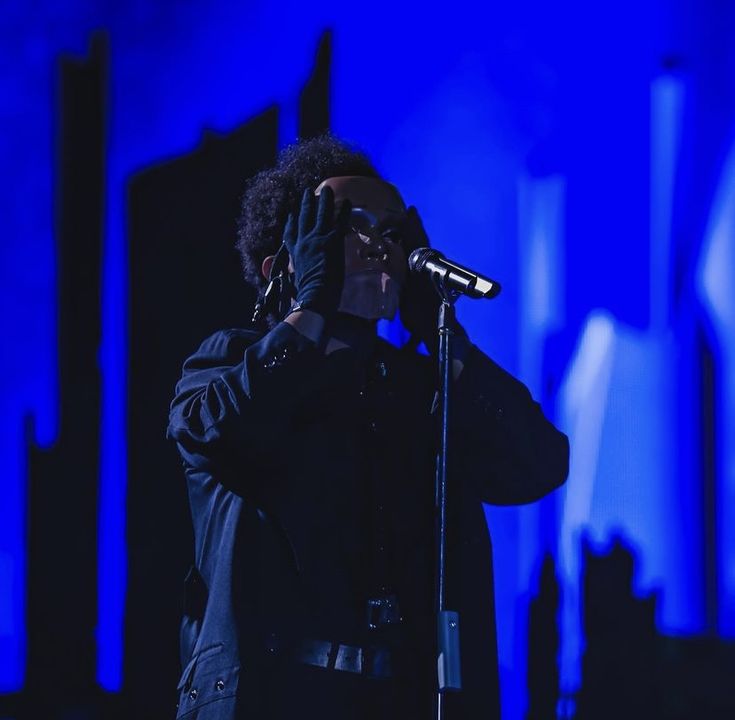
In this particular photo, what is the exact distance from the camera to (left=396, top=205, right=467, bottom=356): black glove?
1.62 meters

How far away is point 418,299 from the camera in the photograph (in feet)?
5.52

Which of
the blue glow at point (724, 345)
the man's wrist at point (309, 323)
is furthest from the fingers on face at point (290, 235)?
the blue glow at point (724, 345)

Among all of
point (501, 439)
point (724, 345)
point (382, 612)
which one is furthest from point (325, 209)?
point (724, 345)

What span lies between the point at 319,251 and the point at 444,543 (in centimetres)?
48

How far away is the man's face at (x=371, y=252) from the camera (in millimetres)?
1511

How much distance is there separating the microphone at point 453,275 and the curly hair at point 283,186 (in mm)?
438

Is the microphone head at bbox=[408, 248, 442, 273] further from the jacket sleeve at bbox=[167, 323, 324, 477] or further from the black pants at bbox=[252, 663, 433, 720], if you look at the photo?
the black pants at bbox=[252, 663, 433, 720]

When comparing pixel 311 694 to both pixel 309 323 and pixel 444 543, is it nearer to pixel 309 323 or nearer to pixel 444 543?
pixel 444 543

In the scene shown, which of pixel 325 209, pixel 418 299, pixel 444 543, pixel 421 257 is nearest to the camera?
pixel 444 543

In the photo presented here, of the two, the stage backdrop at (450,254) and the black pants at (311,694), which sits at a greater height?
the stage backdrop at (450,254)

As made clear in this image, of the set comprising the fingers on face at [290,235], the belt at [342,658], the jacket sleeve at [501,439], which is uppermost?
the fingers on face at [290,235]

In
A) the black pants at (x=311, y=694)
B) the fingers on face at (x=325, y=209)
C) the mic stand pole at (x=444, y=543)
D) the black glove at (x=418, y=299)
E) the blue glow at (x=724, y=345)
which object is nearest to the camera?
the mic stand pole at (x=444, y=543)

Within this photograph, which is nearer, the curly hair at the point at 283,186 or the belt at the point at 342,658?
the belt at the point at 342,658

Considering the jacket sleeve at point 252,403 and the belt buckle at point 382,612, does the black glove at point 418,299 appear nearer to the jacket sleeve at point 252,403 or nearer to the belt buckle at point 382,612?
the jacket sleeve at point 252,403
